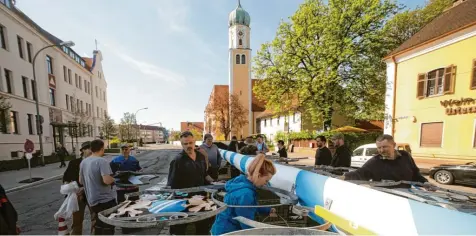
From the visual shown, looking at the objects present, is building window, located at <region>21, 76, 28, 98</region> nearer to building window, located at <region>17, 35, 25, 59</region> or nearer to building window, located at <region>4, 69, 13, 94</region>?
building window, located at <region>4, 69, 13, 94</region>

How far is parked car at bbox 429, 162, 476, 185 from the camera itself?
735 cm

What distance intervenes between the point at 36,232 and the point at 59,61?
2625cm

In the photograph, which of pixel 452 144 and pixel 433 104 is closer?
pixel 452 144

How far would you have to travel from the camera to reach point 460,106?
11.6 metres

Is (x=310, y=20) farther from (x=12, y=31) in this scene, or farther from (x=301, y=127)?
(x=12, y=31)

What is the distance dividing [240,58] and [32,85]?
34196 millimetres

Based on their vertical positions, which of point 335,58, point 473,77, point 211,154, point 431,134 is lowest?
point 431,134

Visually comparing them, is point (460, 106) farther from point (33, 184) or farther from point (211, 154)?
point (33, 184)

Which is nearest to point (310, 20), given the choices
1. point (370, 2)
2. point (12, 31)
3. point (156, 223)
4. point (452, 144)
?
point (370, 2)

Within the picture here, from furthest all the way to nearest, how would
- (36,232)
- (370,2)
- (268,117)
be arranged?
(268,117), (370,2), (36,232)

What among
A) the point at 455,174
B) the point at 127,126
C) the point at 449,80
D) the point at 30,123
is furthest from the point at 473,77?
the point at 127,126

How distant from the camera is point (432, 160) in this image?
12398mm

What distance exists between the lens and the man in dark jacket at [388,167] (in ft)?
9.62

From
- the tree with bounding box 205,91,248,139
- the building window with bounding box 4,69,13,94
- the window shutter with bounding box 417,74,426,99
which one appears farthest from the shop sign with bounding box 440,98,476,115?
the building window with bounding box 4,69,13,94
